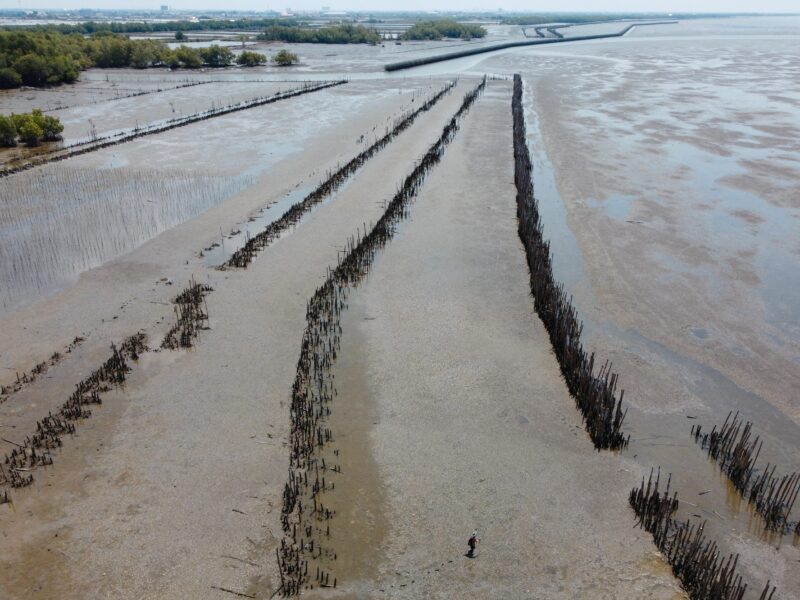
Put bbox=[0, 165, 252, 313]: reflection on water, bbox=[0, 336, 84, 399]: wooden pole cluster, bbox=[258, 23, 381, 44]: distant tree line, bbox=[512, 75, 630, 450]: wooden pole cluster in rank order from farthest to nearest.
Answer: bbox=[258, 23, 381, 44]: distant tree line, bbox=[0, 165, 252, 313]: reflection on water, bbox=[0, 336, 84, 399]: wooden pole cluster, bbox=[512, 75, 630, 450]: wooden pole cluster

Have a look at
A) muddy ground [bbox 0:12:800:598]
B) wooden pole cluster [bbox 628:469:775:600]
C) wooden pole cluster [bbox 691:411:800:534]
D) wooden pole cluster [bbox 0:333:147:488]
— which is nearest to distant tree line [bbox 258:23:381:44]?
muddy ground [bbox 0:12:800:598]

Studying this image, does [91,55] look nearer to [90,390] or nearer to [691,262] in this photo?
[90,390]

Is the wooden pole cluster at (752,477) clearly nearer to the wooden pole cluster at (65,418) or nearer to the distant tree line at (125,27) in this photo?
the wooden pole cluster at (65,418)

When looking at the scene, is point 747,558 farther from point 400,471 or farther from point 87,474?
point 87,474

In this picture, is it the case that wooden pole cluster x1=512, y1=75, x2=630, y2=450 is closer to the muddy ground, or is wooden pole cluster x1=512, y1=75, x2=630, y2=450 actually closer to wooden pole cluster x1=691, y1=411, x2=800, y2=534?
the muddy ground

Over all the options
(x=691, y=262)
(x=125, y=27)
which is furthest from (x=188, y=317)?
(x=125, y=27)

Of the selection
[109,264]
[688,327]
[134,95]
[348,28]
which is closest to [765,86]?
[688,327]
